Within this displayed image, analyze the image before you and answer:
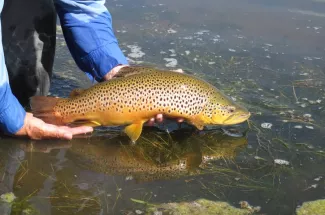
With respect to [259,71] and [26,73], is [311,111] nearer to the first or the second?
[259,71]

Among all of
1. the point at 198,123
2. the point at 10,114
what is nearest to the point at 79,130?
the point at 10,114

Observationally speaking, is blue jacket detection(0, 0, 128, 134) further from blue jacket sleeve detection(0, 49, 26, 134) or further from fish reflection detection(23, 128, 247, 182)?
blue jacket sleeve detection(0, 49, 26, 134)

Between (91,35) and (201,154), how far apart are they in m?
1.49

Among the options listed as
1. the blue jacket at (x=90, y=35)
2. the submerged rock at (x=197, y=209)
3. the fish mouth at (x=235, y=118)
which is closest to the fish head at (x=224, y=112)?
the fish mouth at (x=235, y=118)

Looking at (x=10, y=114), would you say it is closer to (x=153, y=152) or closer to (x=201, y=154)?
(x=153, y=152)

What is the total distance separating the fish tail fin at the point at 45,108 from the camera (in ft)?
11.4

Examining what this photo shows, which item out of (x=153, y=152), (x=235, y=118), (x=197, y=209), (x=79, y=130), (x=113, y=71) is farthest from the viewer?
(x=113, y=71)

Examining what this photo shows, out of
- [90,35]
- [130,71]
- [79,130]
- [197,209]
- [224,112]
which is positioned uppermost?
[90,35]

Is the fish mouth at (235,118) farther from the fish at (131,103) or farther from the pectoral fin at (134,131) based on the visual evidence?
the pectoral fin at (134,131)

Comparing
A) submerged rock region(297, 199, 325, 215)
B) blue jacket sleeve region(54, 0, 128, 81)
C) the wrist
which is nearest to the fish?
the wrist

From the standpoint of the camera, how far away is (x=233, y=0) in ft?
29.8

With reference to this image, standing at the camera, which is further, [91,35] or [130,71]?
[91,35]

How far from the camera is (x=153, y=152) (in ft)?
12.1

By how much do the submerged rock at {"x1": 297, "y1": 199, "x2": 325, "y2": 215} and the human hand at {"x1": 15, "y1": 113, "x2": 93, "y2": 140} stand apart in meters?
1.68
